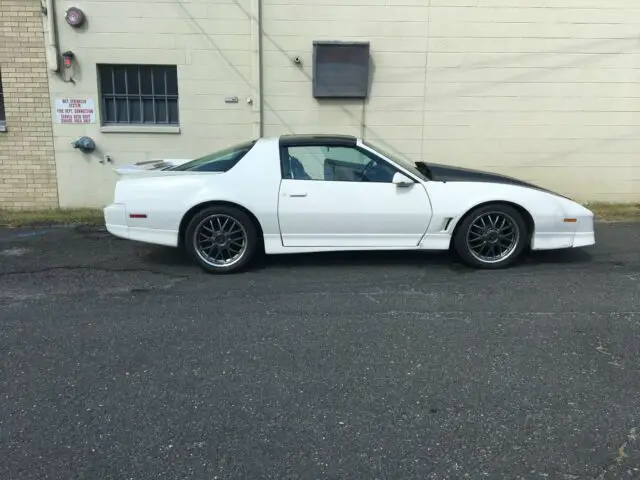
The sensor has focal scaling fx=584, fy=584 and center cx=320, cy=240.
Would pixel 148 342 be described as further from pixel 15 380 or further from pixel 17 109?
pixel 17 109

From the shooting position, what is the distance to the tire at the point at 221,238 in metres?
5.70

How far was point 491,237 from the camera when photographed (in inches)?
229

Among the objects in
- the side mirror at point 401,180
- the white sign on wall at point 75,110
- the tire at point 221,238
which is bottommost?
the tire at point 221,238

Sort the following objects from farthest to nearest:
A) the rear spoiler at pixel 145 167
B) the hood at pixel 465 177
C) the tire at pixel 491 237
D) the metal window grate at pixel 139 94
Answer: the metal window grate at pixel 139 94, the rear spoiler at pixel 145 167, the hood at pixel 465 177, the tire at pixel 491 237

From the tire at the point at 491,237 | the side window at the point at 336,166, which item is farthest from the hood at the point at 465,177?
the side window at the point at 336,166

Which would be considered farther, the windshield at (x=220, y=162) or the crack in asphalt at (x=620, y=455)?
the windshield at (x=220, y=162)

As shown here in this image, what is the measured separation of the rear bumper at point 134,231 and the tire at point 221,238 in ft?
0.55

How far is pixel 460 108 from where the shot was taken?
30.8 feet

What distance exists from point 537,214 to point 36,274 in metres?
5.01

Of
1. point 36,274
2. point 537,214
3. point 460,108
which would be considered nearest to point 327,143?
point 537,214

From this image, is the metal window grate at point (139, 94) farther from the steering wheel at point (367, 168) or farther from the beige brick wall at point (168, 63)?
the steering wheel at point (367, 168)

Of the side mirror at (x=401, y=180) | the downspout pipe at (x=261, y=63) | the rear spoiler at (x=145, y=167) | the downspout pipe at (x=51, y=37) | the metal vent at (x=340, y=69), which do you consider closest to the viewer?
the side mirror at (x=401, y=180)

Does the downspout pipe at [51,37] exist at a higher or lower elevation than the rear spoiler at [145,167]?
higher

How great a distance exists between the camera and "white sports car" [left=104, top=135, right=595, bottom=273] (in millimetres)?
5684
